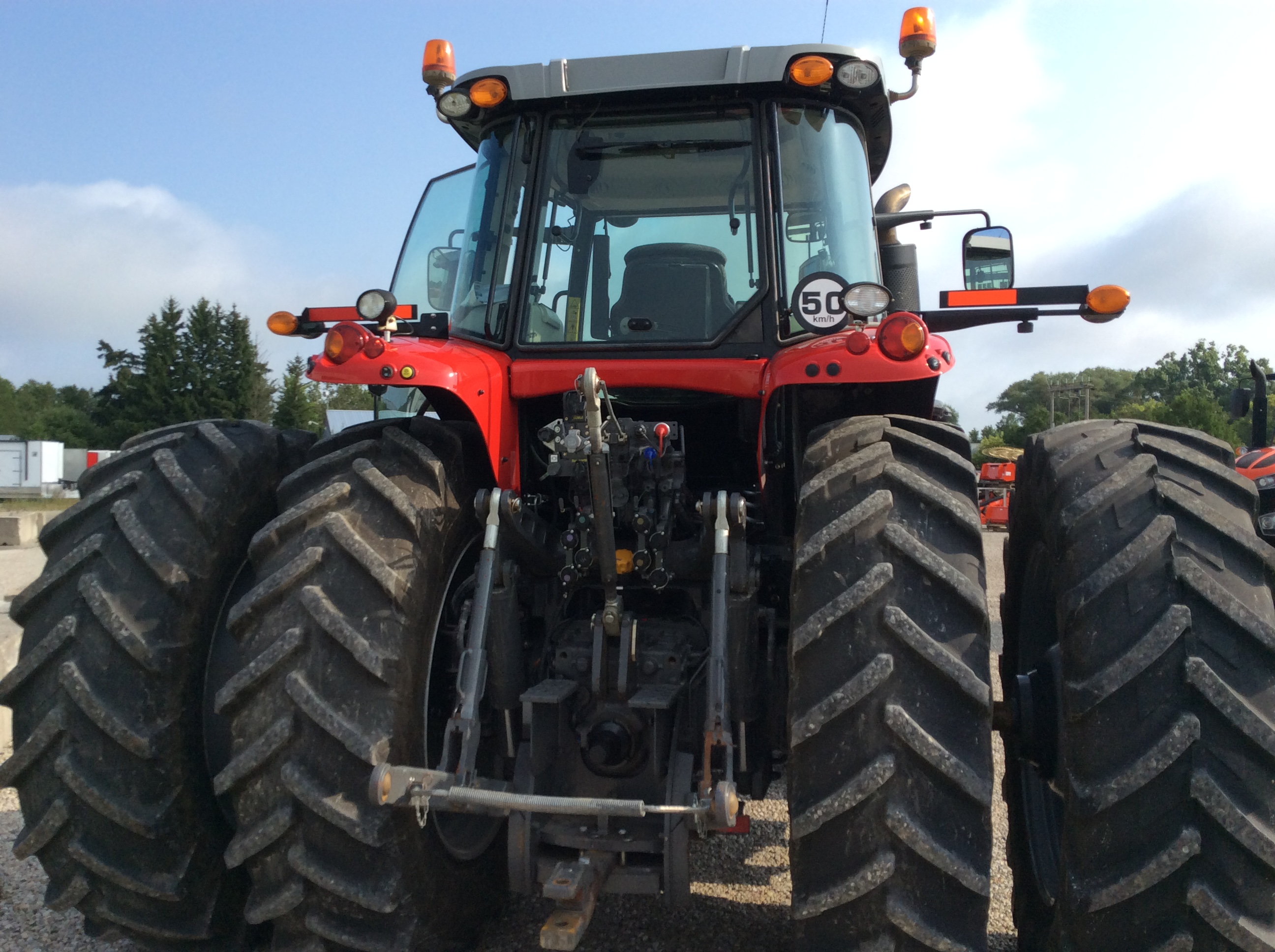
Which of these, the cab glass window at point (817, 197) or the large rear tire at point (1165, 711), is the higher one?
the cab glass window at point (817, 197)

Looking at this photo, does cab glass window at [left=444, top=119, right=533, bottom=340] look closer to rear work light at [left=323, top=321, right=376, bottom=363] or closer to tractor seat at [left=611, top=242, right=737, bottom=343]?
tractor seat at [left=611, top=242, right=737, bottom=343]

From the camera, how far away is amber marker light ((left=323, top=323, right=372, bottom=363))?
308 cm

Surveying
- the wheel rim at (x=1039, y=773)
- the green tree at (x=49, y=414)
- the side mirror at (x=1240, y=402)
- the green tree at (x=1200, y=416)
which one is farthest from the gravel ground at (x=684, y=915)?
the green tree at (x=49, y=414)

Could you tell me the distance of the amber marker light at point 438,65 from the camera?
3.91 metres

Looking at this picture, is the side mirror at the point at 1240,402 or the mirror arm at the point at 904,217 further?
the side mirror at the point at 1240,402

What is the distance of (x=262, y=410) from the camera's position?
5828 cm

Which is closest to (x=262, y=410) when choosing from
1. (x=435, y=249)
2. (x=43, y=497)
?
(x=43, y=497)

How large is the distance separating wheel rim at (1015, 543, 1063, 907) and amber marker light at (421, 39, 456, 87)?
2795 millimetres

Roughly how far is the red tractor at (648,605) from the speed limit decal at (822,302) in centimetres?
1

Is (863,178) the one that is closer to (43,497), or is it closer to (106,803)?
(106,803)

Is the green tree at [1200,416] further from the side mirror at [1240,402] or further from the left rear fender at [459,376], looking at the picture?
the left rear fender at [459,376]

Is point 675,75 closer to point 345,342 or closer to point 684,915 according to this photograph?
point 345,342

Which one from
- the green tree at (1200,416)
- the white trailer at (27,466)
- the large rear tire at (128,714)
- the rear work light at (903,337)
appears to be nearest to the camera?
the rear work light at (903,337)

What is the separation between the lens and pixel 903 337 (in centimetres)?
288
